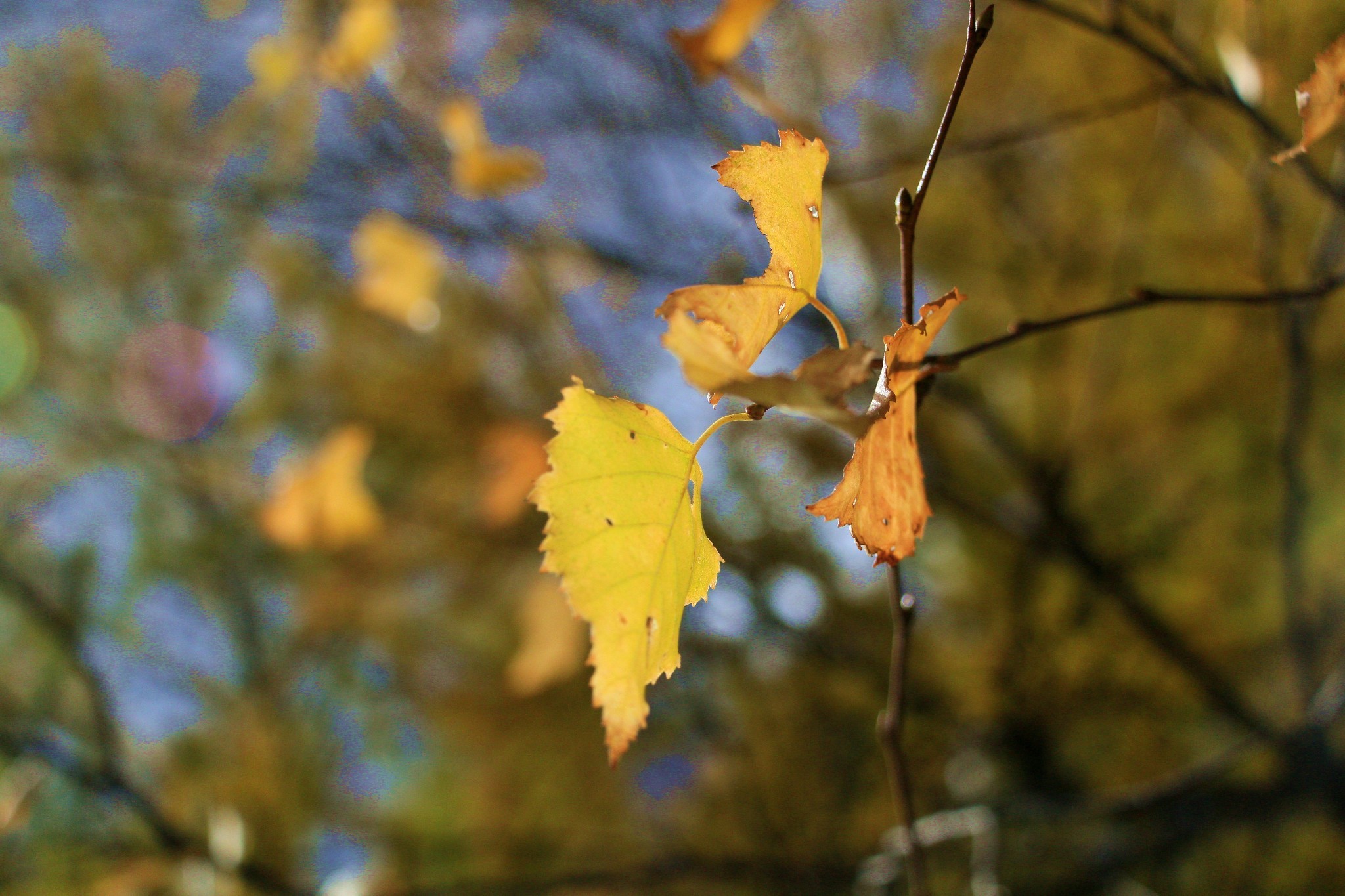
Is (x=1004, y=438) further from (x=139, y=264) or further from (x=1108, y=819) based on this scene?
(x=139, y=264)

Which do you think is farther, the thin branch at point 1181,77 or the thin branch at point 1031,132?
the thin branch at point 1031,132

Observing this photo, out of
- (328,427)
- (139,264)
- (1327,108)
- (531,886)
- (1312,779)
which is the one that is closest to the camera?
(1327,108)

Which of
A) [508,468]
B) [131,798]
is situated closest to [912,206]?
[131,798]

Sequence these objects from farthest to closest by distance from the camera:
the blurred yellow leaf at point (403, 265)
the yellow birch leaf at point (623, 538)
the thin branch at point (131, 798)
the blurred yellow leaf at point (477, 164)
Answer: the blurred yellow leaf at point (403, 265) < the blurred yellow leaf at point (477, 164) < the thin branch at point (131, 798) < the yellow birch leaf at point (623, 538)

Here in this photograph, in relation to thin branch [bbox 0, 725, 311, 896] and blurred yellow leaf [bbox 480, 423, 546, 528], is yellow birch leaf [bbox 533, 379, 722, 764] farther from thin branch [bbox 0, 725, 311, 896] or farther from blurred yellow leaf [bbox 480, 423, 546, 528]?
blurred yellow leaf [bbox 480, 423, 546, 528]

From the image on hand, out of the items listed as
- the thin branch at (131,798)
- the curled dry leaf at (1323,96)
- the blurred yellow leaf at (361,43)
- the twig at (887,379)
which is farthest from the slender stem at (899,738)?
the blurred yellow leaf at (361,43)

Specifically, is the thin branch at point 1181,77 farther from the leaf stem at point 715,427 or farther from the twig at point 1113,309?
the leaf stem at point 715,427

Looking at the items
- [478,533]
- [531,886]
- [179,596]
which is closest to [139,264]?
[179,596]

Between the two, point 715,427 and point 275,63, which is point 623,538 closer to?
point 715,427
